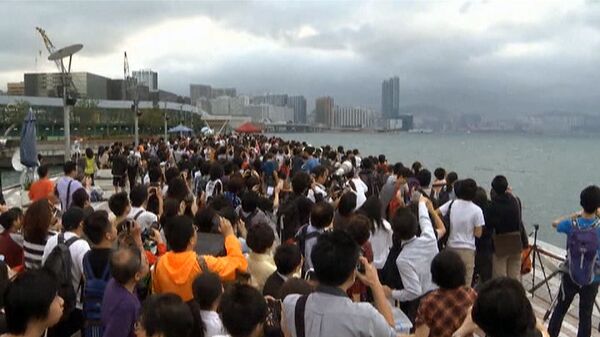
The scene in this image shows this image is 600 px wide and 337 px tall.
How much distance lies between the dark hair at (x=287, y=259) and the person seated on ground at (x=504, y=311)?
1354 mm

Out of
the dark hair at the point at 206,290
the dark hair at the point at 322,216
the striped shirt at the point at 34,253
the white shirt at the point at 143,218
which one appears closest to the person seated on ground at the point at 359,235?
the dark hair at the point at 322,216

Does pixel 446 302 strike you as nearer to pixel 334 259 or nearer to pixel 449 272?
pixel 449 272

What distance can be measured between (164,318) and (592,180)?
56.5 meters

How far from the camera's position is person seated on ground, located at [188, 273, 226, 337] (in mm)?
3340

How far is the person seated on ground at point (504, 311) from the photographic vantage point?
2592 mm

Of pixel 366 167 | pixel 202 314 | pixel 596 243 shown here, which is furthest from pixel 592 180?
pixel 202 314

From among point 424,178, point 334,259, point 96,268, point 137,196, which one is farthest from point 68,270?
point 424,178

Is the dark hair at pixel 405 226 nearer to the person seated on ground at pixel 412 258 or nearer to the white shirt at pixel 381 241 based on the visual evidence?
the person seated on ground at pixel 412 258

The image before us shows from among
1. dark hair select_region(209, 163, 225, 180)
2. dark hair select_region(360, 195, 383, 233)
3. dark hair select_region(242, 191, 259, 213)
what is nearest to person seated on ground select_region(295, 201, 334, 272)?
dark hair select_region(360, 195, 383, 233)

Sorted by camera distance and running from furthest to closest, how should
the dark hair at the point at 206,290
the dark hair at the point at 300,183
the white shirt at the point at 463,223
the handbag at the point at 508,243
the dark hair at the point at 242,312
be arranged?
the dark hair at the point at 300,183
the handbag at the point at 508,243
the white shirt at the point at 463,223
the dark hair at the point at 206,290
the dark hair at the point at 242,312

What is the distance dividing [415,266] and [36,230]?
3065mm

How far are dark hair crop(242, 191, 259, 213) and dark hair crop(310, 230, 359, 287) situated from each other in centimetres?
305

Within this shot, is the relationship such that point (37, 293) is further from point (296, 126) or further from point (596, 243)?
point (296, 126)

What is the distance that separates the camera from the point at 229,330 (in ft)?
9.46
